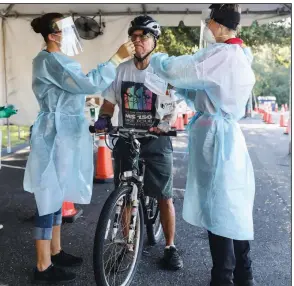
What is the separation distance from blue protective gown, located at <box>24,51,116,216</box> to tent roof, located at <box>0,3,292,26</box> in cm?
553

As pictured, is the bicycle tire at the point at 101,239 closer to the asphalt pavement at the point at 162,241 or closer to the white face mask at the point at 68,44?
the asphalt pavement at the point at 162,241

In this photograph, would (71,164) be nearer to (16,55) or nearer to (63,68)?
(63,68)

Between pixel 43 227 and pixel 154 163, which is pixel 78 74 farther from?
pixel 43 227

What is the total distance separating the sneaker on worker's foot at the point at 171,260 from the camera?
3180 millimetres

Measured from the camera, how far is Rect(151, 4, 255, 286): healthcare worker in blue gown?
237 cm

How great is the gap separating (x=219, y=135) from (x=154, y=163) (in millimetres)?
744

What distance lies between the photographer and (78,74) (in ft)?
8.73

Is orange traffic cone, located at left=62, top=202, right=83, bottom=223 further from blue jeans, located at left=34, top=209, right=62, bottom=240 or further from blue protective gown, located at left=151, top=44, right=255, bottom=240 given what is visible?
blue protective gown, located at left=151, top=44, right=255, bottom=240

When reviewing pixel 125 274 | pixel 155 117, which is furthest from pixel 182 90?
pixel 125 274

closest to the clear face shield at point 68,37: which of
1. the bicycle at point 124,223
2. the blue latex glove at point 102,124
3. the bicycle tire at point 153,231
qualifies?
the blue latex glove at point 102,124

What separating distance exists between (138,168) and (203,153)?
1.86 ft

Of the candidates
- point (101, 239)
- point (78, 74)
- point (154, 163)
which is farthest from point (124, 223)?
point (78, 74)

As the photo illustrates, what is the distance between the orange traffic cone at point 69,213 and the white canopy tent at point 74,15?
497cm

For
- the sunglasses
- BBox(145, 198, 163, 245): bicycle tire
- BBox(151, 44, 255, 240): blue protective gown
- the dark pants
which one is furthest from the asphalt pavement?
the sunglasses
